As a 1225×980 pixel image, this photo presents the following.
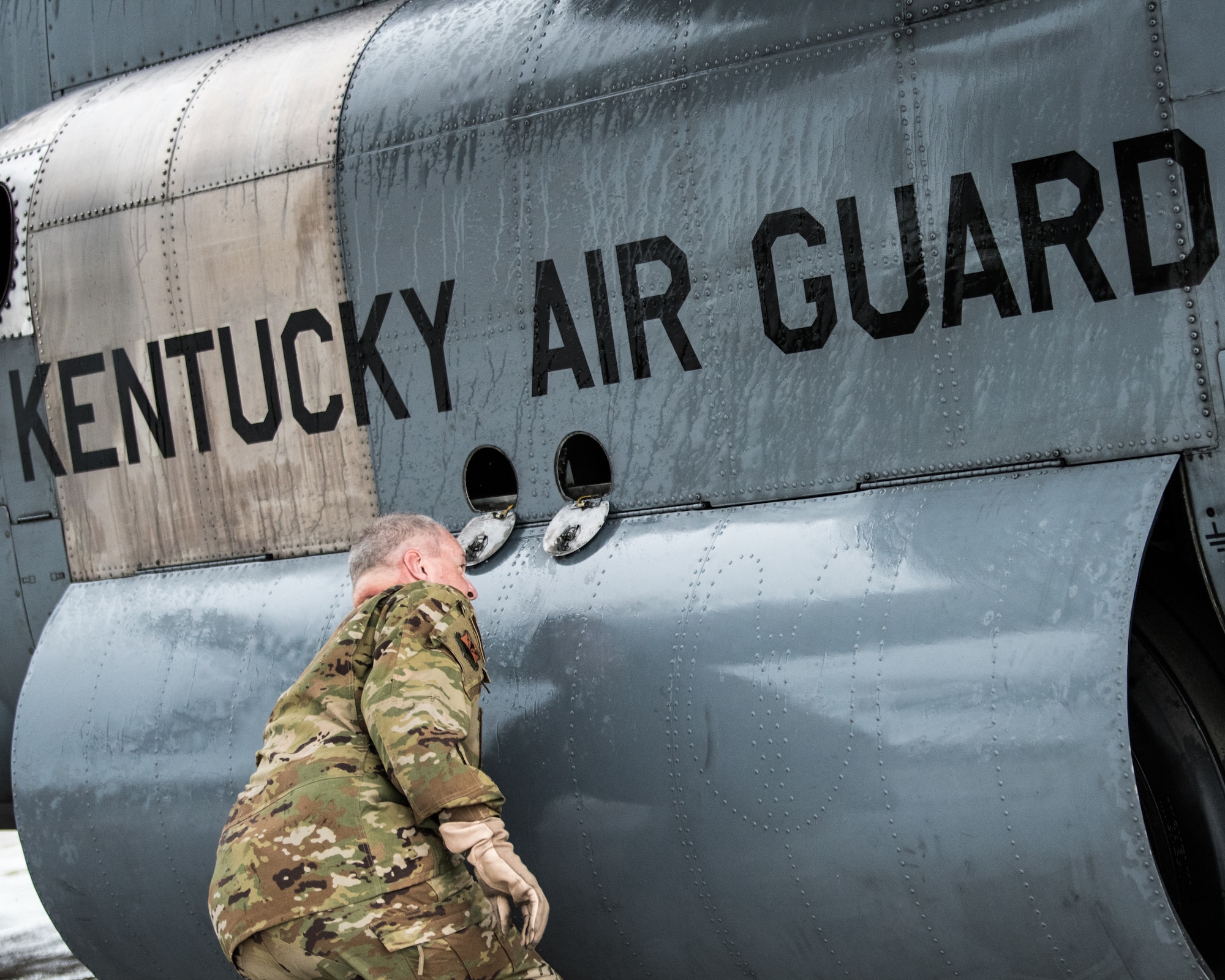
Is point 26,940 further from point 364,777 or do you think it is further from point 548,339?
point 364,777

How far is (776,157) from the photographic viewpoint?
3961 mm

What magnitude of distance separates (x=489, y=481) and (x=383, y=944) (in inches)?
76.7

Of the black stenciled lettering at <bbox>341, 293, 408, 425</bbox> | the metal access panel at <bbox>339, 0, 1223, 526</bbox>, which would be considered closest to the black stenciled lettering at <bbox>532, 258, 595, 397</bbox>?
the metal access panel at <bbox>339, 0, 1223, 526</bbox>

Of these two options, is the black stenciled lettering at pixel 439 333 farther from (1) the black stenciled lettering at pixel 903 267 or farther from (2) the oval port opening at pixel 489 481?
(1) the black stenciled lettering at pixel 903 267

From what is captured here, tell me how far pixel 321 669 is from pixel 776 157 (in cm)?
203

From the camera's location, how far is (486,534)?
437 cm

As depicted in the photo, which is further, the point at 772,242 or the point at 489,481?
the point at 489,481

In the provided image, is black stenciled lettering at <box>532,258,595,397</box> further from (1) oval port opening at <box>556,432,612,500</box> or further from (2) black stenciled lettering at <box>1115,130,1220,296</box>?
(2) black stenciled lettering at <box>1115,130,1220,296</box>

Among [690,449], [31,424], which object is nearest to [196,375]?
[31,424]

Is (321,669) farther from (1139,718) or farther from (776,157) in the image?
(1139,718)

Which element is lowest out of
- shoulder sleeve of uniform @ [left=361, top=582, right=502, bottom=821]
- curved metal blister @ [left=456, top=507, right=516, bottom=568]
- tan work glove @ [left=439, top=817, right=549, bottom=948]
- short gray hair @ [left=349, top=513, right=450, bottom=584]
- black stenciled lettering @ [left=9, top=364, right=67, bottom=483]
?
tan work glove @ [left=439, top=817, right=549, bottom=948]

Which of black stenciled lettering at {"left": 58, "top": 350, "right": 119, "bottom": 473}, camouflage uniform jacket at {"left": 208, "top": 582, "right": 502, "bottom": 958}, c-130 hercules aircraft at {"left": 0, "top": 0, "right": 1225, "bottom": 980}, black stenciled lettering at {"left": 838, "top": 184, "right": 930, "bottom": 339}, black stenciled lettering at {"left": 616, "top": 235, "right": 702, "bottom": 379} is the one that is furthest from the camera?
black stenciled lettering at {"left": 58, "top": 350, "right": 119, "bottom": 473}

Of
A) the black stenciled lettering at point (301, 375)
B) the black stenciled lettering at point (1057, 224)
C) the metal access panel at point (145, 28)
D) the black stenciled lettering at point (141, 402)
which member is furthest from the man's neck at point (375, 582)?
the metal access panel at point (145, 28)

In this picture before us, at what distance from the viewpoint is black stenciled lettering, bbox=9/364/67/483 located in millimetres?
5266
